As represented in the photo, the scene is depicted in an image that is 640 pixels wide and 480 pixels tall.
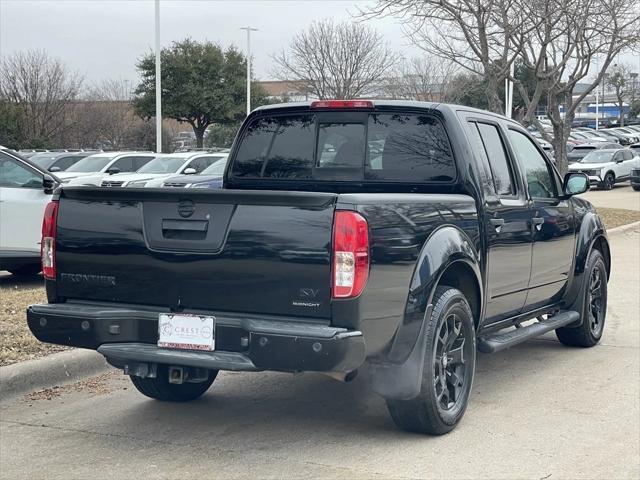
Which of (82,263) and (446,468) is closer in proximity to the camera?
(446,468)

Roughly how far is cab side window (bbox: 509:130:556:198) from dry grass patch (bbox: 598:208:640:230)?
11559mm

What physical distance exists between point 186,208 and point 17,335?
302 centimetres

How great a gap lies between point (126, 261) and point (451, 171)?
221 cm

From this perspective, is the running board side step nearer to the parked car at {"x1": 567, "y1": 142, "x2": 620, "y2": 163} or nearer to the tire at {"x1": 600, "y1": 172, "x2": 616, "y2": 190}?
the tire at {"x1": 600, "y1": 172, "x2": 616, "y2": 190}

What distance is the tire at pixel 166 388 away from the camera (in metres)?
6.32

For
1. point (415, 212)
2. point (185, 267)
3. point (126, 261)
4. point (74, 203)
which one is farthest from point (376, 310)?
point (74, 203)

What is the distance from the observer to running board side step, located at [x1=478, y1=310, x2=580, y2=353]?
6.25 meters

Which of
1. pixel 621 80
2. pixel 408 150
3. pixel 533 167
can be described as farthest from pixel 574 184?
pixel 621 80

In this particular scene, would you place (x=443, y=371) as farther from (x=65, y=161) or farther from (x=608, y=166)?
(x=608, y=166)

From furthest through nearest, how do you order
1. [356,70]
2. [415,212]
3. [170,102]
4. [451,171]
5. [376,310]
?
[170,102] < [356,70] < [451,171] < [415,212] < [376,310]

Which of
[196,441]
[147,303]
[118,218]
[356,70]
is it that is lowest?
[196,441]

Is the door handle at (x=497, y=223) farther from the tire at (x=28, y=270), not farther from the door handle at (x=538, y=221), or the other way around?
the tire at (x=28, y=270)

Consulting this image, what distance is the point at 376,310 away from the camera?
495cm

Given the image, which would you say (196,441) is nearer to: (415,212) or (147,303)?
(147,303)
